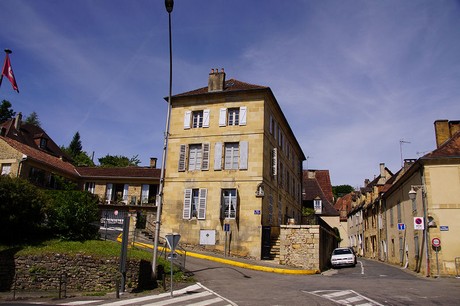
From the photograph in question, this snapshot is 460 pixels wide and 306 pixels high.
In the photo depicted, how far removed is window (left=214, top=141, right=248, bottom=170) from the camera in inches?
970

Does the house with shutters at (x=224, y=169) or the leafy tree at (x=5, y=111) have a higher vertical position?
the leafy tree at (x=5, y=111)

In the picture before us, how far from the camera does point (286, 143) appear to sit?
32.6 meters

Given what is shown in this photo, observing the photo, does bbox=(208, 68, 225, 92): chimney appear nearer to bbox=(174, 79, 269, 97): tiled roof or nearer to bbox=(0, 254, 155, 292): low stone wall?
bbox=(174, 79, 269, 97): tiled roof

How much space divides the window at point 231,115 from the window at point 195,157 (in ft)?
6.33

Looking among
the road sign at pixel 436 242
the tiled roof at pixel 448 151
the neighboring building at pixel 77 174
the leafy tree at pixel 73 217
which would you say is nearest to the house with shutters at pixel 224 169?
the leafy tree at pixel 73 217

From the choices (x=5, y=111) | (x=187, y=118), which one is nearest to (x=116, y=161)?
(x=5, y=111)

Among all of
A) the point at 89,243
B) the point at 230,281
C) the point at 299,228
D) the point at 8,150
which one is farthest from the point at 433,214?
the point at 8,150

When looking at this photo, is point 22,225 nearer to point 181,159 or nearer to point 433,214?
point 181,159

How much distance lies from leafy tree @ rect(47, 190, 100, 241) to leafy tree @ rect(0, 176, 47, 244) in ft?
1.81

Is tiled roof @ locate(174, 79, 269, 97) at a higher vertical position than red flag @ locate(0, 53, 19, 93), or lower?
higher

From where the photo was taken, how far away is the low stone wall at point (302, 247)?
67.1 ft

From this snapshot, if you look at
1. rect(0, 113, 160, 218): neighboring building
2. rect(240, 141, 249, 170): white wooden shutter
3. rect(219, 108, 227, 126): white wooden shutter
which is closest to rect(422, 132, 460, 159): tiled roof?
rect(240, 141, 249, 170): white wooden shutter

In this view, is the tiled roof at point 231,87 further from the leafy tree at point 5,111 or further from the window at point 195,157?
the leafy tree at point 5,111

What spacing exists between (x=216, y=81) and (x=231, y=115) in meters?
2.77
